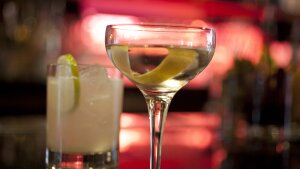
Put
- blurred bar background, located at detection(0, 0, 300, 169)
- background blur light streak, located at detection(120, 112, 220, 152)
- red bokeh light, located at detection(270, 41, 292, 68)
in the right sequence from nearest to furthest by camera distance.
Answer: blurred bar background, located at detection(0, 0, 300, 169) → background blur light streak, located at detection(120, 112, 220, 152) → red bokeh light, located at detection(270, 41, 292, 68)

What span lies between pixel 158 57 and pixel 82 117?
194mm

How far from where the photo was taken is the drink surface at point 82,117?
0.81m

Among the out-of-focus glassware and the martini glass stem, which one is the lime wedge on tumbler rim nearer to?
the out-of-focus glassware

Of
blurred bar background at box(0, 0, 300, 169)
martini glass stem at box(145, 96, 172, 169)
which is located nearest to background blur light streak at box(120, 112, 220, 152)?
blurred bar background at box(0, 0, 300, 169)

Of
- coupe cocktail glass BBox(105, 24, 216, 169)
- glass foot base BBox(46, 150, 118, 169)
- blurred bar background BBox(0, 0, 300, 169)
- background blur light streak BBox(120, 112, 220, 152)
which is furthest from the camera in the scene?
background blur light streak BBox(120, 112, 220, 152)

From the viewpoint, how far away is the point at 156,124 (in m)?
0.71

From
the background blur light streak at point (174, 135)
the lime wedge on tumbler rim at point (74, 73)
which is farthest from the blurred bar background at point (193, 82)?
the lime wedge on tumbler rim at point (74, 73)

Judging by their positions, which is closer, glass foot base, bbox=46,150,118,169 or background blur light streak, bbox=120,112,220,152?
glass foot base, bbox=46,150,118,169

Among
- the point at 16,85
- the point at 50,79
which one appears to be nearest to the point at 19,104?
the point at 16,85

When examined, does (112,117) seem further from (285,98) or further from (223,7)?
(223,7)

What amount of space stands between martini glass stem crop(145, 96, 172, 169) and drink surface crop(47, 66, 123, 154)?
13 centimetres

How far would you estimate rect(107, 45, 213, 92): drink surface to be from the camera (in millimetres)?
695

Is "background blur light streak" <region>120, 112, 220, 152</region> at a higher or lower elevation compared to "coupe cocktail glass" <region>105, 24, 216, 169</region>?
lower

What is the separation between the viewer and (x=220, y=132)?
4.41ft
